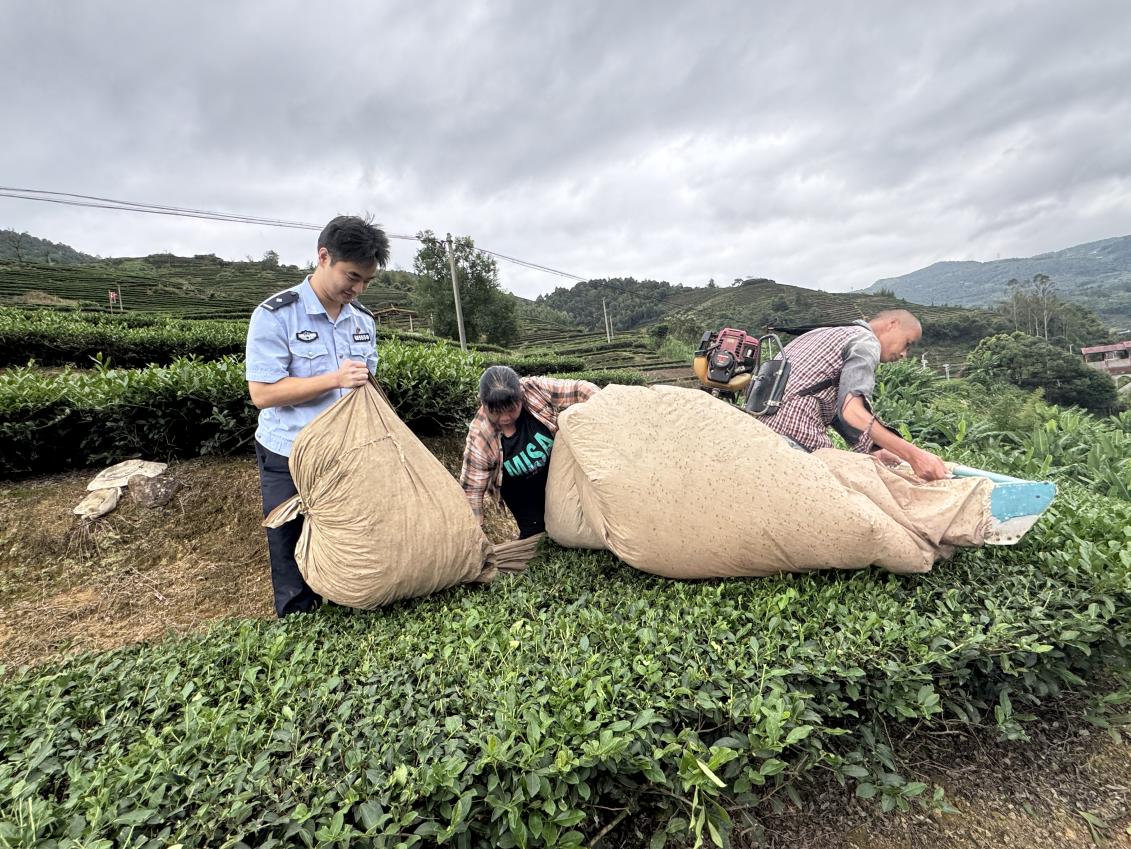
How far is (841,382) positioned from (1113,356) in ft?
199

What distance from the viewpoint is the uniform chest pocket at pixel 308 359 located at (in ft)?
5.77

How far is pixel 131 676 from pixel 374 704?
2.31ft

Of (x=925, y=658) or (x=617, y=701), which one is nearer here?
(x=617, y=701)

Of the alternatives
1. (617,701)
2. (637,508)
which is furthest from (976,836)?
(637,508)

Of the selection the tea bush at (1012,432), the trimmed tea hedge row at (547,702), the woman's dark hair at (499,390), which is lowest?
the tea bush at (1012,432)

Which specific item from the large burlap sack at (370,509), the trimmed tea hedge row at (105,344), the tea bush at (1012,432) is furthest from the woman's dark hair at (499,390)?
the trimmed tea hedge row at (105,344)

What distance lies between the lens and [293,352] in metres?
1.75

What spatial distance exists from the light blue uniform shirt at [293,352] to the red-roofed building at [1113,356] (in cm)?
5719

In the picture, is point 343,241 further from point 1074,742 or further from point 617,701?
point 1074,742

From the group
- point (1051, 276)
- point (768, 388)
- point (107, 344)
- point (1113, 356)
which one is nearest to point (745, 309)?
point (1113, 356)

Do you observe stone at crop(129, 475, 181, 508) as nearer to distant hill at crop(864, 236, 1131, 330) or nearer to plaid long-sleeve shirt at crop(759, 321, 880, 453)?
plaid long-sleeve shirt at crop(759, 321, 880, 453)

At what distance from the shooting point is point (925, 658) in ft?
4.13

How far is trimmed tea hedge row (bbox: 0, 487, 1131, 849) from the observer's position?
95 cm

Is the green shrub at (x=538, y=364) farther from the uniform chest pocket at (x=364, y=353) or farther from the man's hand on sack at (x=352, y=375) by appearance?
the man's hand on sack at (x=352, y=375)
